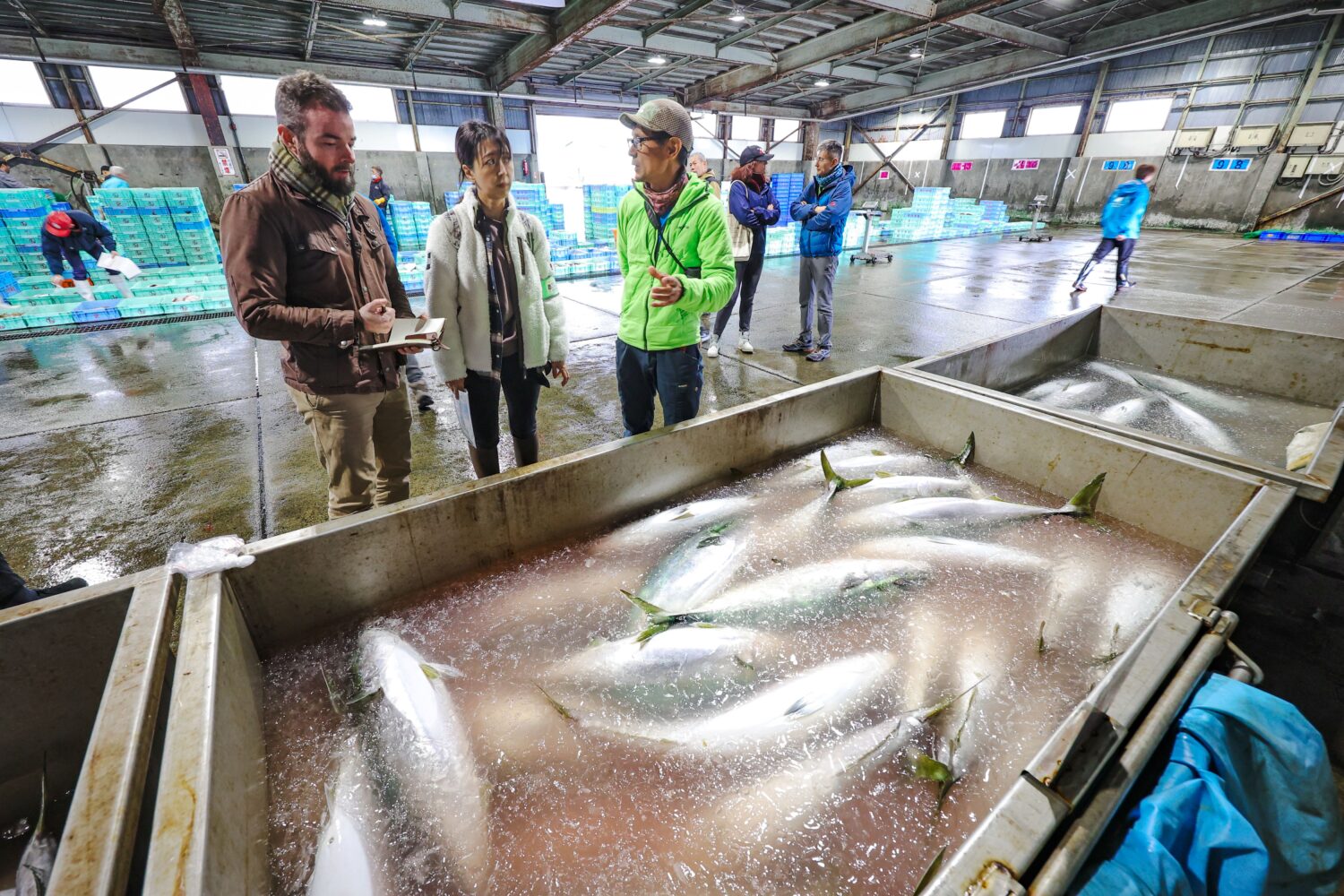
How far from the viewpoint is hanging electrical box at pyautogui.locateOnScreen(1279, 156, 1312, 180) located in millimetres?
14969

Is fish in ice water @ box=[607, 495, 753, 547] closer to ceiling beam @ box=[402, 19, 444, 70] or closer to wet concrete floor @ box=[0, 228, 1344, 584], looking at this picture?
wet concrete floor @ box=[0, 228, 1344, 584]

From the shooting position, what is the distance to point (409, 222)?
1030 centimetres

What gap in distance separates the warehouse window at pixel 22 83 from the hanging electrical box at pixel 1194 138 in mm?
29480

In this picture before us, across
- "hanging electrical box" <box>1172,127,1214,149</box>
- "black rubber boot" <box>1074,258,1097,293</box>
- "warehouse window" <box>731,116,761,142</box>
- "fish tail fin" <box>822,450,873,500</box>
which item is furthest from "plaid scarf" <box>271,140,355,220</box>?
"hanging electrical box" <box>1172,127,1214,149</box>


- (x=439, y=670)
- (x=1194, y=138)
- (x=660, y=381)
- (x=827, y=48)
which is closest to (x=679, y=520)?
(x=660, y=381)

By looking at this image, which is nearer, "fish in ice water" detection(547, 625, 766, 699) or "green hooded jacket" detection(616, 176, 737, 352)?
"fish in ice water" detection(547, 625, 766, 699)

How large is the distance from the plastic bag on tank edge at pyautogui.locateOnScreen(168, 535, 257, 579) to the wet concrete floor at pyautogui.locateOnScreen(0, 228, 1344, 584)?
1840 millimetres

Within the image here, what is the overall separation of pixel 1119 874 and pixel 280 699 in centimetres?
191

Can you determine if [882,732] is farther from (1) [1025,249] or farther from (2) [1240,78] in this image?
(2) [1240,78]

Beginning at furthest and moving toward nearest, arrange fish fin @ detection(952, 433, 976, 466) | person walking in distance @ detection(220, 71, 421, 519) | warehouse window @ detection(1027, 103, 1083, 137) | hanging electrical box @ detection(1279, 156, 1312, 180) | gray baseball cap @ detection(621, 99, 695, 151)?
warehouse window @ detection(1027, 103, 1083, 137) → hanging electrical box @ detection(1279, 156, 1312, 180) → fish fin @ detection(952, 433, 976, 466) → gray baseball cap @ detection(621, 99, 695, 151) → person walking in distance @ detection(220, 71, 421, 519)

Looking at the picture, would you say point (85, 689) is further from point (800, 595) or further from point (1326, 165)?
point (1326, 165)

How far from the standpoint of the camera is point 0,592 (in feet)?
6.16

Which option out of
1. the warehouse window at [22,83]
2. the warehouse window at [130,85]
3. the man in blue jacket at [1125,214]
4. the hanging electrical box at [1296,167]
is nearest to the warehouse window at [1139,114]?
the hanging electrical box at [1296,167]

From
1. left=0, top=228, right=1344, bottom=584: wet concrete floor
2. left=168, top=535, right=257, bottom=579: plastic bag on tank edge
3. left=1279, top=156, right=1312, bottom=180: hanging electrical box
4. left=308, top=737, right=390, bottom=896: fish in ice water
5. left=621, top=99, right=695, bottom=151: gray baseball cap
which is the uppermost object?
left=1279, top=156, right=1312, bottom=180: hanging electrical box
